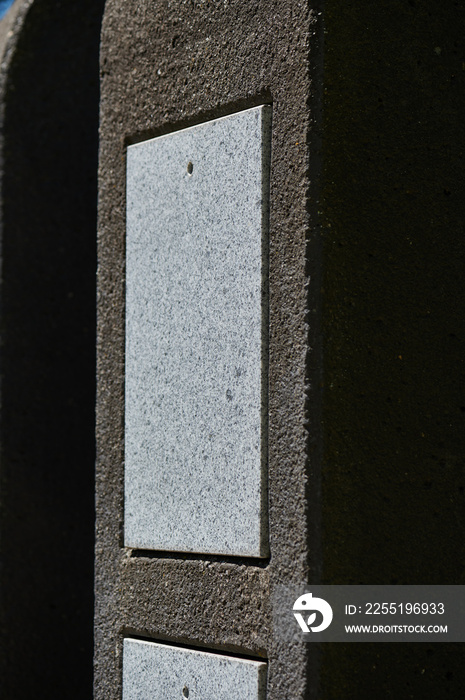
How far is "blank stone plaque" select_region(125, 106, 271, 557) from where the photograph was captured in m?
3.85

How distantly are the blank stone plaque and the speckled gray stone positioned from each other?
1.39 ft

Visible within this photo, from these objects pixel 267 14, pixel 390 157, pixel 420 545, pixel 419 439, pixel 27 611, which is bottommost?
pixel 27 611

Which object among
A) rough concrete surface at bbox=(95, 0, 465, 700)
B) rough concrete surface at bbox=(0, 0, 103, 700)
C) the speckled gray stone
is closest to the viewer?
rough concrete surface at bbox=(95, 0, 465, 700)

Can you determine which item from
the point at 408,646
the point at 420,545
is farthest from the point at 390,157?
the point at 408,646

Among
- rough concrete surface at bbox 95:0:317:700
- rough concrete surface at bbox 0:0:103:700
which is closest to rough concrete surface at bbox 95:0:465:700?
rough concrete surface at bbox 95:0:317:700

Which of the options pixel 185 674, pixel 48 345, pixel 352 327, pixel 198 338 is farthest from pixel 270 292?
pixel 48 345

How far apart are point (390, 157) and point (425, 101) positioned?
325 millimetres

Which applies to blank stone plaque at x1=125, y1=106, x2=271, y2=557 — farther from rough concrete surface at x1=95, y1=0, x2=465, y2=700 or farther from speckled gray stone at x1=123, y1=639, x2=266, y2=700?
speckled gray stone at x1=123, y1=639, x2=266, y2=700

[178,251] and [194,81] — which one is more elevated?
[194,81]

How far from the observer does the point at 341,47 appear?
374 cm

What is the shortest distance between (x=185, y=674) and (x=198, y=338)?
138 cm

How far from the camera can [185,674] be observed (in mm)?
4066

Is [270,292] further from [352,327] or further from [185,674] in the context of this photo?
[185,674]

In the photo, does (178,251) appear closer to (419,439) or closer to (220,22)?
(220,22)
